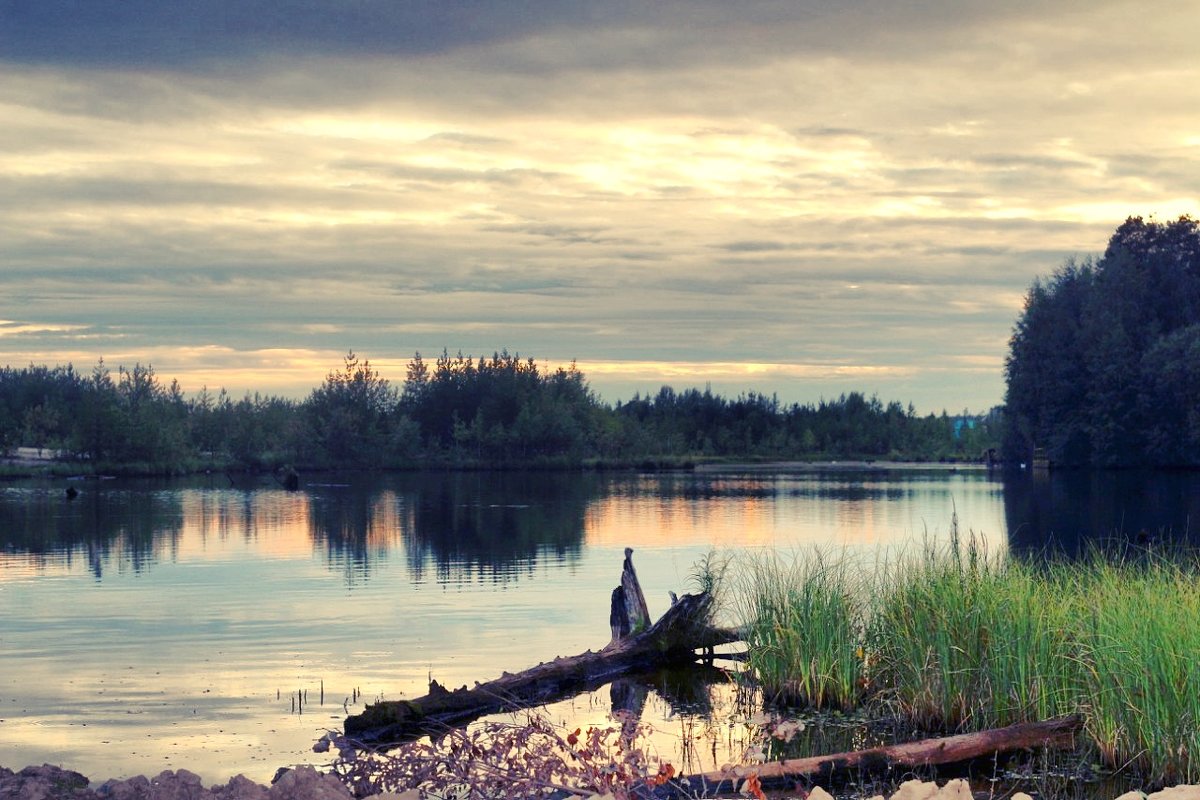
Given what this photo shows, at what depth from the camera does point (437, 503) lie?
206 feet

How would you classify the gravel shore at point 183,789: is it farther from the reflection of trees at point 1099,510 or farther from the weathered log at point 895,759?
the reflection of trees at point 1099,510

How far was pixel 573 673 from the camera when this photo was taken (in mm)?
17047

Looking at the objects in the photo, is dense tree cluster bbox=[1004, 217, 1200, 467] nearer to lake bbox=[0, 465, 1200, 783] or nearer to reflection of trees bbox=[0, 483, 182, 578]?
lake bbox=[0, 465, 1200, 783]

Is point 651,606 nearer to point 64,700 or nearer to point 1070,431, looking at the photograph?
point 64,700

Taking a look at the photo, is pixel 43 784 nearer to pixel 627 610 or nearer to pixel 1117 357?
pixel 627 610

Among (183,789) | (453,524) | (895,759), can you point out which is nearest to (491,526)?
(453,524)

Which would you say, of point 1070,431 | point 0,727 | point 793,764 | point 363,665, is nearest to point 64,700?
point 0,727

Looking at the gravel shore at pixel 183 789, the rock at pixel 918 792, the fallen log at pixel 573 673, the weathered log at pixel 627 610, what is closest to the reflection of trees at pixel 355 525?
the weathered log at pixel 627 610

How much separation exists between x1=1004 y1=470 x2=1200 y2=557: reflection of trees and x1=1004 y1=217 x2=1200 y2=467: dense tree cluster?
4.25 metres

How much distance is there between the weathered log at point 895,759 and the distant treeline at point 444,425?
93.2 meters

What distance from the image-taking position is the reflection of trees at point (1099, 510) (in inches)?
1487

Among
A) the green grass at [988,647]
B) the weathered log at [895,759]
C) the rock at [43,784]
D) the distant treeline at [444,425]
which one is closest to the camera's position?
the rock at [43,784]

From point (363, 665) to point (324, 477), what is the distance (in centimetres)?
8560

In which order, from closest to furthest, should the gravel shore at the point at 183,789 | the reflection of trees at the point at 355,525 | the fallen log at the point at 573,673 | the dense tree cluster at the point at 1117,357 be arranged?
1. the gravel shore at the point at 183,789
2. the fallen log at the point at 573,673
3. the reflection of trees at the point at 355,525
4. the dense tree cluster at the point at 1117,357
